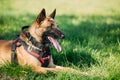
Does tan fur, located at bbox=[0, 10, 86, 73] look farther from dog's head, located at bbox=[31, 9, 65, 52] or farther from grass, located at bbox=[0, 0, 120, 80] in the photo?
grass, located at bbox=[0, 0, 120, 80]

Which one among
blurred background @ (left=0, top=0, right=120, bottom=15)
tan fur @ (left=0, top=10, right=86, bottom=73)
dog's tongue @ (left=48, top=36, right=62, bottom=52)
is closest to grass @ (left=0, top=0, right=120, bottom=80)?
tan fur @ (left=0, top=10, right=86, bottom=73)

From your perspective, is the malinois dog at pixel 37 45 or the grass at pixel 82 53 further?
the malinois dog at pixel 37 45

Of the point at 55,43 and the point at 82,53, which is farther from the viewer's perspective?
the point at 82,53

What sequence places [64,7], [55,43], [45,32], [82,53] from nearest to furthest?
[55,43]
[45,32]
[82,53]
[64,7]

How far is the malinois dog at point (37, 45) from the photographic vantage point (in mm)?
6691

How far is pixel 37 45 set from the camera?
22.2 ft

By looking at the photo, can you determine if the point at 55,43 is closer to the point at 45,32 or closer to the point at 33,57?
the point at 45,32

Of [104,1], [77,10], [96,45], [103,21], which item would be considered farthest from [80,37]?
A: [104,1]

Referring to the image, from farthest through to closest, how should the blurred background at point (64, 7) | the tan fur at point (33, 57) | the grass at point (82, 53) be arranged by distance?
the blurred background at point (64, 7) < the tan fur at point (33, 57) < the grass at point (82, 53)

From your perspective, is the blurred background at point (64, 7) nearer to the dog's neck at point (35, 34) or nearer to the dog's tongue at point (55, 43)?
the dog's neck at point (35, 34)

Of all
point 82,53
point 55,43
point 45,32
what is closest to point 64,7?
point 82,53

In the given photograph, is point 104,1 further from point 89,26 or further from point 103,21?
point 89,26

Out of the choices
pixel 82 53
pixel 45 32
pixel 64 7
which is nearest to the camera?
pixel 45 32

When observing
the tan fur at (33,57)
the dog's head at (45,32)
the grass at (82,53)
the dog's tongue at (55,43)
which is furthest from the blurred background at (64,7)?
the dog's tongue at (55,43)
